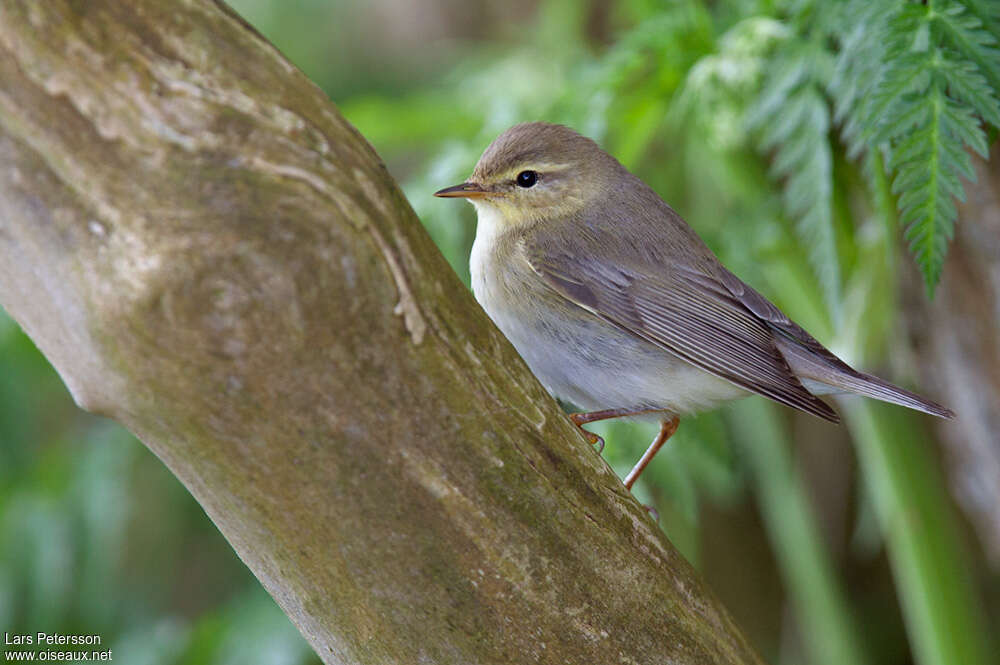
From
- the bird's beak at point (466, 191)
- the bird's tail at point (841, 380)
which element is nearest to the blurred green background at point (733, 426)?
the bird's tail at point (841, 380)

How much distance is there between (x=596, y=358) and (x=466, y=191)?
1.76 feet

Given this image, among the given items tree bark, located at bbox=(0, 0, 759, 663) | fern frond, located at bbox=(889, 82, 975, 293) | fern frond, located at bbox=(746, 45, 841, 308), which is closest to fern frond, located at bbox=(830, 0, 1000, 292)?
fern frond, located at bbox=(889, 82, 975, 293)

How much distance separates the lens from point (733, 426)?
3514 millimetres

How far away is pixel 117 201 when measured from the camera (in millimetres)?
1086

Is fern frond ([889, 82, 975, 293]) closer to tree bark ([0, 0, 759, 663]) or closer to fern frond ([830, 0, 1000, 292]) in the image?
fern frond ([830, 0, 1000, 292])

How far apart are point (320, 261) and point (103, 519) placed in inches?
88.6

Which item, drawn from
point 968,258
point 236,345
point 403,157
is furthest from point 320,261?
point 403,157

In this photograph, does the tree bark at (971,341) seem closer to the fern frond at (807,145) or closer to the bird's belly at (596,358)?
the fern frond at (807,145)

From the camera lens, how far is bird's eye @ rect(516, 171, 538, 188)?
2.32 m

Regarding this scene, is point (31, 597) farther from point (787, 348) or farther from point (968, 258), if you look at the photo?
point (968, 258)

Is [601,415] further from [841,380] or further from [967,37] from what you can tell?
[967,37]

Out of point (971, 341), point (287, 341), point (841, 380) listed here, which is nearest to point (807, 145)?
point (841, 380)

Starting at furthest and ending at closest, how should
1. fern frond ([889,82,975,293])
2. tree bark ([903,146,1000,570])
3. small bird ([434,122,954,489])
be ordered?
tree bark ([903,146,1000,570])
small bird ([434,122,954,489])
fern frond ([889,82,975,293])

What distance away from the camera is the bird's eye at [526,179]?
2.32m
